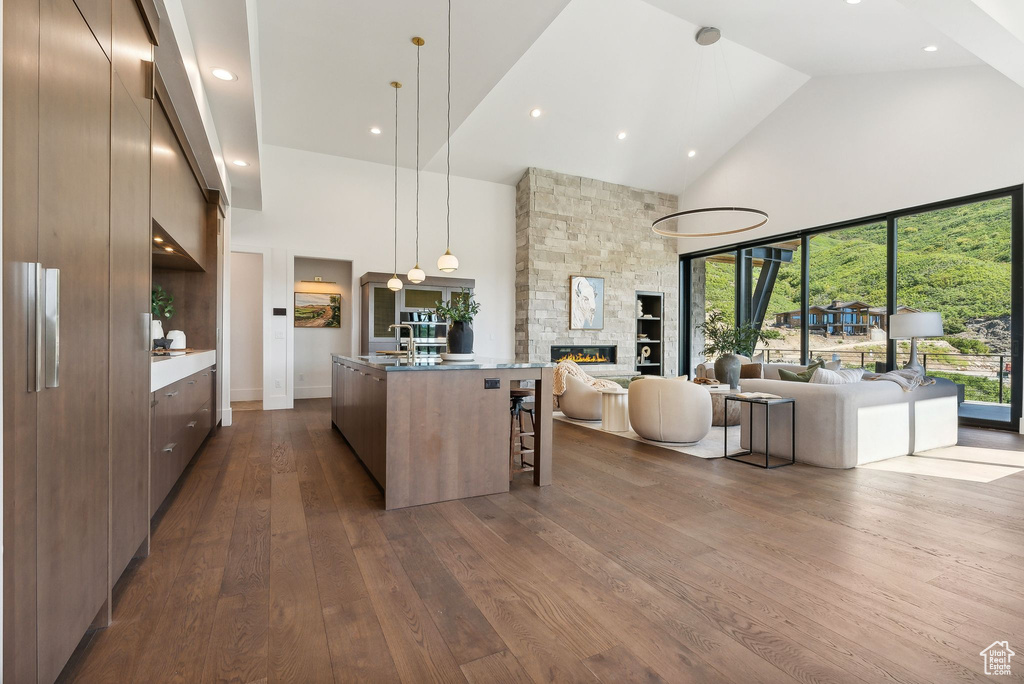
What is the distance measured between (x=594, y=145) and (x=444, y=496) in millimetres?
6315

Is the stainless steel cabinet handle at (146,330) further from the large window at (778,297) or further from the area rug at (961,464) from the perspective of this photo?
the large window at (778,297)

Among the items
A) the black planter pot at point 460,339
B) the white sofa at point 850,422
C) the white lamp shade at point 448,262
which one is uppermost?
the white lamp shade at point 448,262

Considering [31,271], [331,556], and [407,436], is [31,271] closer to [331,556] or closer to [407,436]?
[331,556]

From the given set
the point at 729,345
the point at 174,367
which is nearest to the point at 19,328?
the point at 174,367

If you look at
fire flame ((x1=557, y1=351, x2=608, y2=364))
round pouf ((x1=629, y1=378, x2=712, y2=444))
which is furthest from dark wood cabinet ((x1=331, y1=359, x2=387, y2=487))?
fire flame ((x1=557, y1=351, x2=608, y2=364))

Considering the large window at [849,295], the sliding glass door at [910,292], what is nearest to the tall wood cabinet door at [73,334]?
the sliding glass door at [910,292]

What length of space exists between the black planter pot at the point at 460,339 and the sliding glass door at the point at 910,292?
569 cm

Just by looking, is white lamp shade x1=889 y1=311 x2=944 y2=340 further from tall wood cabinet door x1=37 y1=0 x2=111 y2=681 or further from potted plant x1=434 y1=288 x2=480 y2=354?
tall wood cabinet door x1=37 y1=0 x2=111 y2=681

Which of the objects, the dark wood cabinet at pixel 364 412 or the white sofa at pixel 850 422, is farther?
the white sofa at pixel 850 422

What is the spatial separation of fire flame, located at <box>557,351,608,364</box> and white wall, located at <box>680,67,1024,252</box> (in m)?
2.99

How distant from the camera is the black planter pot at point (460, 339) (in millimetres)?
3584

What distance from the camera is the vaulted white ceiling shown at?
3.95 m

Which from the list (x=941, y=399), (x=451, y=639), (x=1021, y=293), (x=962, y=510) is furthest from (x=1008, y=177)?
(x=451, y=639)

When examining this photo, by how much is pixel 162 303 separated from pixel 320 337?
11.8ft
